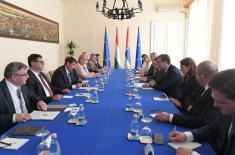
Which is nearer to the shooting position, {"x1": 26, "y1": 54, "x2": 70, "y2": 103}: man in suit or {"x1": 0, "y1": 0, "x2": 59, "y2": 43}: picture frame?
{"x1": 26, "y1": 54, "x2": 70, "y2": 103}: man in suit

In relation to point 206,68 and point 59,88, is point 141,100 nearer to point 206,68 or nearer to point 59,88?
point 206,68

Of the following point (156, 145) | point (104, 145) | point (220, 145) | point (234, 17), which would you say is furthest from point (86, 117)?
Answer: point (234, 17)

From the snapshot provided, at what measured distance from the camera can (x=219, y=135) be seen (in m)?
1.69

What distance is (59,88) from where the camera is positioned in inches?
159

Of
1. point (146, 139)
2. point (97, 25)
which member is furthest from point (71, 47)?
point (146, 139)

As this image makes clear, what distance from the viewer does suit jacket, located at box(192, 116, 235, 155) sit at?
4.72ft

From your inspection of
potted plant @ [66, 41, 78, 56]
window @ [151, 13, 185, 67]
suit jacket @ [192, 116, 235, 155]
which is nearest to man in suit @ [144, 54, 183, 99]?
suit jacket @ [192, 116, 235, 155]

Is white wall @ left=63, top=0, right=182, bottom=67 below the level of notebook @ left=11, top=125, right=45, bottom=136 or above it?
above

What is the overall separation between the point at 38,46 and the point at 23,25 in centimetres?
101

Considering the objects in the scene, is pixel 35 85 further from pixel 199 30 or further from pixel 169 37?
pixel 169 37

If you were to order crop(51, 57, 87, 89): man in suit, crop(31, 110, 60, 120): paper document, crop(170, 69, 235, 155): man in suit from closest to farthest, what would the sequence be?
crop(170, 69, 235, 155): man in suit
crop(31, 110, 60, 120): paper document
crop(51, 57, 87, 89): man in suit

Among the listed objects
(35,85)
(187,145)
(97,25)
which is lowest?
(187,145)

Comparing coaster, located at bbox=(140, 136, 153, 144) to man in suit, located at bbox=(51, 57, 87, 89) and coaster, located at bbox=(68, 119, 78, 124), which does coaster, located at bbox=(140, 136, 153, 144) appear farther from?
man in suit, located at bbox=(51, 57, 87, 89)

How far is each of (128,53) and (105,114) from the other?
6663 mm
